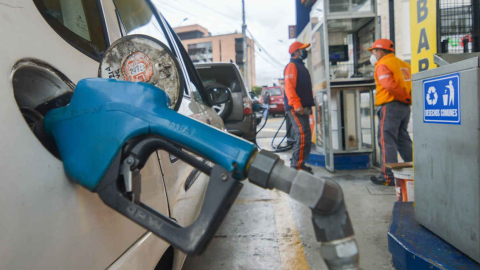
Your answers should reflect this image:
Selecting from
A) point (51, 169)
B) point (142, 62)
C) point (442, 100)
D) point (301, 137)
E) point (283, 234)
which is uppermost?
point (142, 62)

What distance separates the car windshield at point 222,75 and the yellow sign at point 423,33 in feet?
12.7

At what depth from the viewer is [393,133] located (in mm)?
4020

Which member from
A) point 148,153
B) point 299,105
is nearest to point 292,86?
point 299,105

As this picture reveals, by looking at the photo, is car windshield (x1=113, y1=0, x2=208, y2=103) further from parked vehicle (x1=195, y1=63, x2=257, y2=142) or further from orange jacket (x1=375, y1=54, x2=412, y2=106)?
parked vehicle (x1=195, y1=63, x2=257, y2=142)

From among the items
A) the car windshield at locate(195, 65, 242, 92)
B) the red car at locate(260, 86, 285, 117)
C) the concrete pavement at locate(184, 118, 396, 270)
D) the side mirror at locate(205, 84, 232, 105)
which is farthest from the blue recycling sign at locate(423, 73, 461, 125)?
the red car at locate(260, 86, 285, 117)

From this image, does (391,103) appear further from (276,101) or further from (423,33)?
(276,101)

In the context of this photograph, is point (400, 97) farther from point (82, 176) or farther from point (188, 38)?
point (188, 38)

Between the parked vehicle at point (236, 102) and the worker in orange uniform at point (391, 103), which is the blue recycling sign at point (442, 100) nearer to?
the worker in orange uniform at point (391, 103)

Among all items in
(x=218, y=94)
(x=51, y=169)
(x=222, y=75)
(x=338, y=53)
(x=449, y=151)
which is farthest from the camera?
(x=222, y=75)

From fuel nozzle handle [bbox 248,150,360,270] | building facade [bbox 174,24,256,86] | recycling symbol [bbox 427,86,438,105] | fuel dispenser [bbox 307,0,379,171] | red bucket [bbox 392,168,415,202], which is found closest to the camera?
fuel nozzle handle [bbox 248,150,360,270]

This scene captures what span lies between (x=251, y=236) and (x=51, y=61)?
2279 mm

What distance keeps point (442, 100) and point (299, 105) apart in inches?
115

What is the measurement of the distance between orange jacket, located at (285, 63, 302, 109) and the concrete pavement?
1408 mm

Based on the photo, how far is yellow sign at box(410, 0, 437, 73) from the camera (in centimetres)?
253
